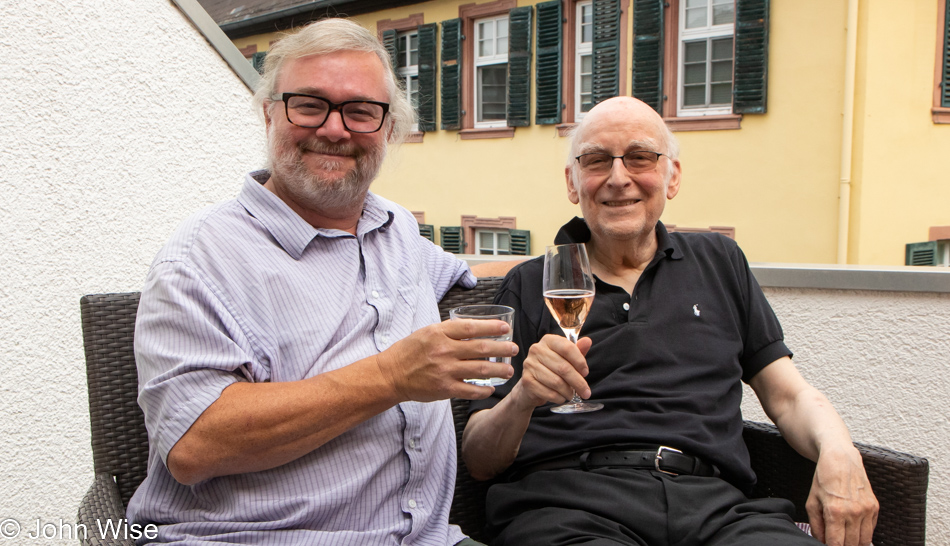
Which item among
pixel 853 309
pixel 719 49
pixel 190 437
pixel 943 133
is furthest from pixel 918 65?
pixel 190 437

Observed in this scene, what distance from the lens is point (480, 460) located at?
1977 mm

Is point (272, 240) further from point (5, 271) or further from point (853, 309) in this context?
point (853, 309)

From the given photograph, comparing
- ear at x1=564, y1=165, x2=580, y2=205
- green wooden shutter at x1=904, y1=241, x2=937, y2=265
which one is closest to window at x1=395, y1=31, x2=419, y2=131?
green wooden shutter at x1=904, y1=241, x2=937, y2=265

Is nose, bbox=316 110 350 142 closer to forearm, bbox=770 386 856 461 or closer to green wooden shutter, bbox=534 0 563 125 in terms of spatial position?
forearm, bbox=770 386 856 461

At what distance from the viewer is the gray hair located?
1.92 meters

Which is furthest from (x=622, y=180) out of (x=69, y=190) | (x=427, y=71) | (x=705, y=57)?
(x=427, y=71)

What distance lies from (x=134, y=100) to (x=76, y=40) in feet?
0.94

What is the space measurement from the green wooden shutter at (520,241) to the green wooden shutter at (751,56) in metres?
4.67

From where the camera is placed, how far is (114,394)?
1748 millimetres

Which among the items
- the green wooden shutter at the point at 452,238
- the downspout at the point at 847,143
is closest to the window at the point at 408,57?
the green wooden shutter at the point at 452,238

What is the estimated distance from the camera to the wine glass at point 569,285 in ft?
5.43

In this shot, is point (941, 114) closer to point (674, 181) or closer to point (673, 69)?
point (673, 69)

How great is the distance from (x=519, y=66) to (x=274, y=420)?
14.1m

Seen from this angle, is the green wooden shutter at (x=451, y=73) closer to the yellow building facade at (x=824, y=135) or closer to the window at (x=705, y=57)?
the yellow building facade at (x=824, y=135)
